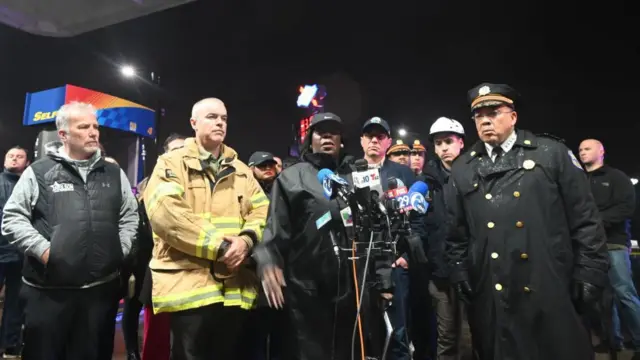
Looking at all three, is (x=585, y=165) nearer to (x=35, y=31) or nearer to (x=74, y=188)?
(x=74, y=188)

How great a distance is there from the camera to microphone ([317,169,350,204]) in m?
2.44

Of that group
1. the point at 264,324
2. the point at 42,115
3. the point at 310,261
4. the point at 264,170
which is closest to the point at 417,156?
the point at 264,170

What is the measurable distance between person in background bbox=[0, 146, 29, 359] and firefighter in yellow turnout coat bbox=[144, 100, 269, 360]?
3.17m

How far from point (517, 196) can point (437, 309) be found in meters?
1.80

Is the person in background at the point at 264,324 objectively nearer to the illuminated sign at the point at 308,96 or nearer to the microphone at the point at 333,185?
the microphone at the point at 333,185

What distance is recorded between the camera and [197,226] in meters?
2.56

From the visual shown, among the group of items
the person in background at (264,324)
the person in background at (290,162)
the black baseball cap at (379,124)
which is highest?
the black baseball cap at (379,124)

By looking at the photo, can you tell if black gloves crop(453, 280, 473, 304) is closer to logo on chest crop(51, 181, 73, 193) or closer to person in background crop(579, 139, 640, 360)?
logo on chest crop(51, 181, 73, 193)

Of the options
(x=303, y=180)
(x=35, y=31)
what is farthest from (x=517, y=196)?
(x=35, y=31)

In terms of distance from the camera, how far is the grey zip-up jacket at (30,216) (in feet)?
9.26

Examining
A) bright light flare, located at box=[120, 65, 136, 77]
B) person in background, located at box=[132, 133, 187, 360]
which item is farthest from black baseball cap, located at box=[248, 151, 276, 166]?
bright light flare, located at box=[120, 65, 136, 77]

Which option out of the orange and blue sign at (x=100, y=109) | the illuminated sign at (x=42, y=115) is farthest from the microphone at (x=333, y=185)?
the illuminated sign at (x=42, y=115)

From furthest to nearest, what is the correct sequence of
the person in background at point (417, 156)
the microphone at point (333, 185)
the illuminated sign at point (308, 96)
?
the illuminated sign at point (308, 96)
the person in background at point (417, 156)
the microphone at point (333, 185)

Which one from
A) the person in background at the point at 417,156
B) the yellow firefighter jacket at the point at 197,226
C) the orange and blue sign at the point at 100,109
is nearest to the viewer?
the yellow firefighter jacket at the point at 197,226
